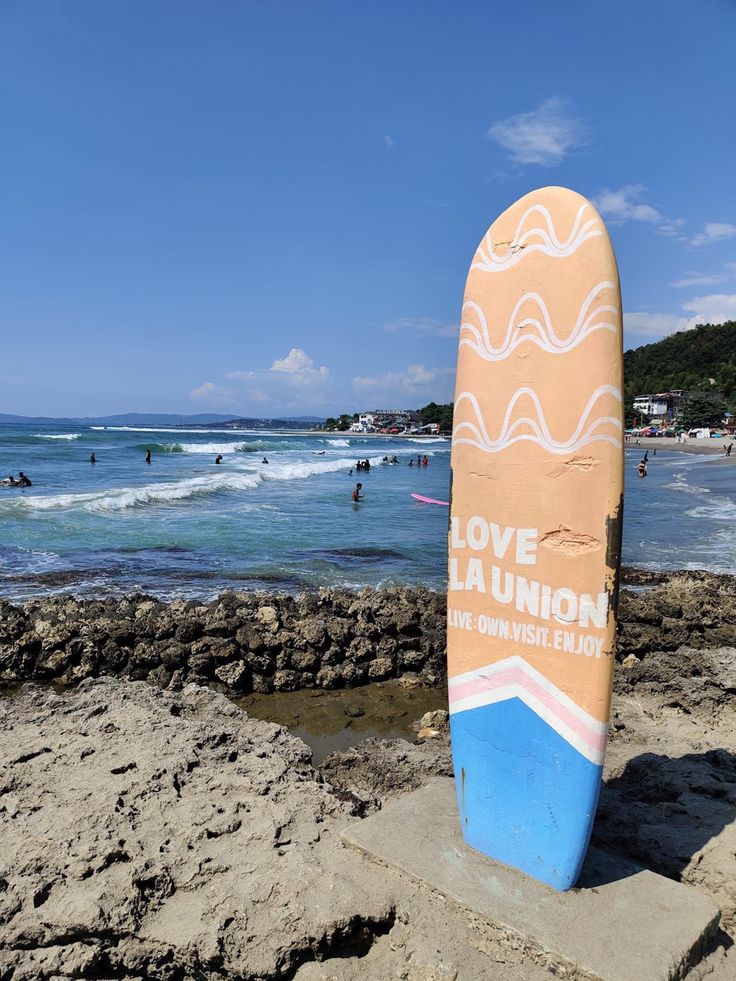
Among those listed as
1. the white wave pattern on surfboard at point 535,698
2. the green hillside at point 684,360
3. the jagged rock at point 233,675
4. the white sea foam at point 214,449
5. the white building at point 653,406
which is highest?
the green hillside at point 684,360

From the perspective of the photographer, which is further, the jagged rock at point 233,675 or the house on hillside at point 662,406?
the house on hillside at point 662,406

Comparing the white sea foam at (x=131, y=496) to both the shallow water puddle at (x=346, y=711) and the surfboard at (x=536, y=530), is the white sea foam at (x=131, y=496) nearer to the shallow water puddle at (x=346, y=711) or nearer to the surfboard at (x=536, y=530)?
the shallow water puddle at (x=346, y=711)

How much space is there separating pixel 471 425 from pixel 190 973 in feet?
10.2

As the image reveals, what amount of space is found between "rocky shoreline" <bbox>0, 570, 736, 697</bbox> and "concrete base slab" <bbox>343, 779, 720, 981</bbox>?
4.01 meters

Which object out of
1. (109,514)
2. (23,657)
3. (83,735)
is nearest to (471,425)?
(83,735)

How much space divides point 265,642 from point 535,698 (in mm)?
5485

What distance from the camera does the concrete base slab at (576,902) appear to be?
3104 millimetres

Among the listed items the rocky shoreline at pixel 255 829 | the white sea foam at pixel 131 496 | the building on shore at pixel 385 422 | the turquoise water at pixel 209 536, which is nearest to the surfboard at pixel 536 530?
the rocky shoreline at pixel 255 829

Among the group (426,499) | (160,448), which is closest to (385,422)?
(160,448)

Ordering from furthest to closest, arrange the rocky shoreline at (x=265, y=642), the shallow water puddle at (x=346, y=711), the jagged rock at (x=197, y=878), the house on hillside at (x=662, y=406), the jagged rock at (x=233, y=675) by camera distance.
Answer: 1. the house on hillside at (x=662, y=406)
2. the rocky shoreline at (x=265, y=642)
3. the jagged rock at (x=233, y=675)
4. the shallow water puddle at (x=346, y=711)
5. the jagged rock at (x=197, y=878)

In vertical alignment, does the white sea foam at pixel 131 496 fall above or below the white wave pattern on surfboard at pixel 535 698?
below

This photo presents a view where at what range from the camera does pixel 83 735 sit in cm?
525

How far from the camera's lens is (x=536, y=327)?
3.68 metres

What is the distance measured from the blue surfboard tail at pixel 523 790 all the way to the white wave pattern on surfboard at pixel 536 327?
197 cm
